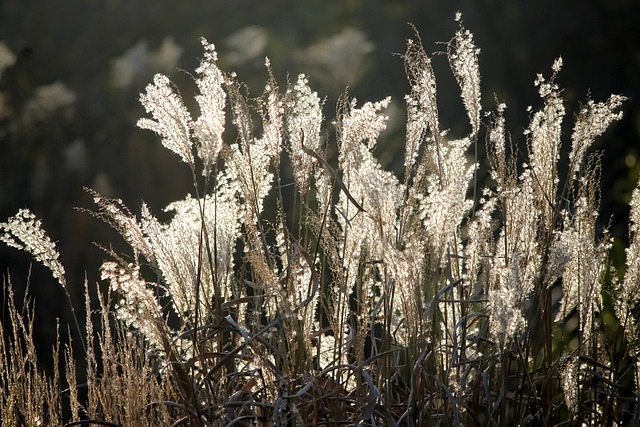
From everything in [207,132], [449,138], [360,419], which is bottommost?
[360,419]

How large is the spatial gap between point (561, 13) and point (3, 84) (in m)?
2.43

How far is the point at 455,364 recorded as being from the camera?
6.53 ft

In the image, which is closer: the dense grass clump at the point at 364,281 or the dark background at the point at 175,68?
the dense grass clump at the point at 364,281

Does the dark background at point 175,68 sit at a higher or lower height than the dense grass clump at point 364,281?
higher

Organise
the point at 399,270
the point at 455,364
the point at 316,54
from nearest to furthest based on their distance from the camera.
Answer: the point at 399,270, the point at 455,364, the point at 316,54

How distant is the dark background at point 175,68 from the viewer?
3.66 metres

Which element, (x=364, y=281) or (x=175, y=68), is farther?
(x=175, y=68)

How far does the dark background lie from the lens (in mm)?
3664

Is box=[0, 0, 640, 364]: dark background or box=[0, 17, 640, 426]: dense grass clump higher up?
box=[0, 0, 640, 364]: dark background

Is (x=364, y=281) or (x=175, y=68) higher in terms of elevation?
(x=175, y=68)

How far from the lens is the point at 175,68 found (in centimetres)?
386

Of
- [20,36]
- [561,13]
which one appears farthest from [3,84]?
[561,13]

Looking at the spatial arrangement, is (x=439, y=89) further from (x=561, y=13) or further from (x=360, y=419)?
(x=360, y=419)

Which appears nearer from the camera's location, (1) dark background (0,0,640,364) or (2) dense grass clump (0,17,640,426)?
(2) dense grass clump (0,17,640,426)
